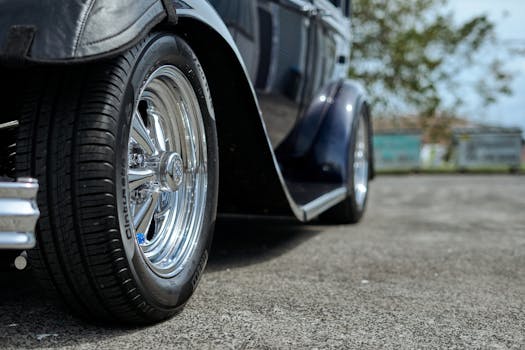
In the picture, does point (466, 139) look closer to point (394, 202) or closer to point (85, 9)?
point (394, 202)

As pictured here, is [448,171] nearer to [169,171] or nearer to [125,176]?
[169,171]

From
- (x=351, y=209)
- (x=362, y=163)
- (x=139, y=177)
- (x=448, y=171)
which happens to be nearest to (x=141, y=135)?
(x=139, y=177)

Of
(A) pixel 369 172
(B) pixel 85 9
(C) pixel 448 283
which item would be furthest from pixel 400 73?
(B) pixel 85 9

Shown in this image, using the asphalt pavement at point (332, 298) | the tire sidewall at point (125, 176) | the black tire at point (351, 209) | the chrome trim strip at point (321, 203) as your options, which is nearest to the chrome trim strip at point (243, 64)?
the chrome trim strip at point (321, 203)

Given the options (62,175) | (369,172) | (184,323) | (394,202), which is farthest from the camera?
(394,202)

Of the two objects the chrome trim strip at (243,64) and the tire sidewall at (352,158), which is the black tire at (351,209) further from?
the chrome trim strip at (243,64)

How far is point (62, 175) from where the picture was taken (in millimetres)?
1720

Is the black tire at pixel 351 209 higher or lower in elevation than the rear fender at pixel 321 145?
lower

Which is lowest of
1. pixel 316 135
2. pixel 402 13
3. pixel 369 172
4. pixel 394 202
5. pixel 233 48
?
pixel 394 202

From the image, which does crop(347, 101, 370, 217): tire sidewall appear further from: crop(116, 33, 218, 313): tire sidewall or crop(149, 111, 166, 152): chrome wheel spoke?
crop(149, 111, 166, 152): chrome wheel spoke

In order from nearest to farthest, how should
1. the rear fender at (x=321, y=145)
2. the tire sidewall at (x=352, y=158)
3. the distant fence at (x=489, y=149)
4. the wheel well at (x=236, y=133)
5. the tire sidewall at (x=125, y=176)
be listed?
the tire sidewall at (x=125, y=176)
the wheel well at (x=236, y=133)
the rear fender at (x=321, y=145)
the tire sidewall at (x=352, y=158)
the distant fence at (x=489, y=149)

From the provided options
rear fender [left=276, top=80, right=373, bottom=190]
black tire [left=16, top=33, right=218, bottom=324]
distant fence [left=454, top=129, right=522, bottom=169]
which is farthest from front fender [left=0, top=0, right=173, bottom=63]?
distant fence [left=454, top=129, right=522, bottom=169]

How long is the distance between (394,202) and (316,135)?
3024 millimetres

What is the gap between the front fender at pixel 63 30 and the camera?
1581mm
